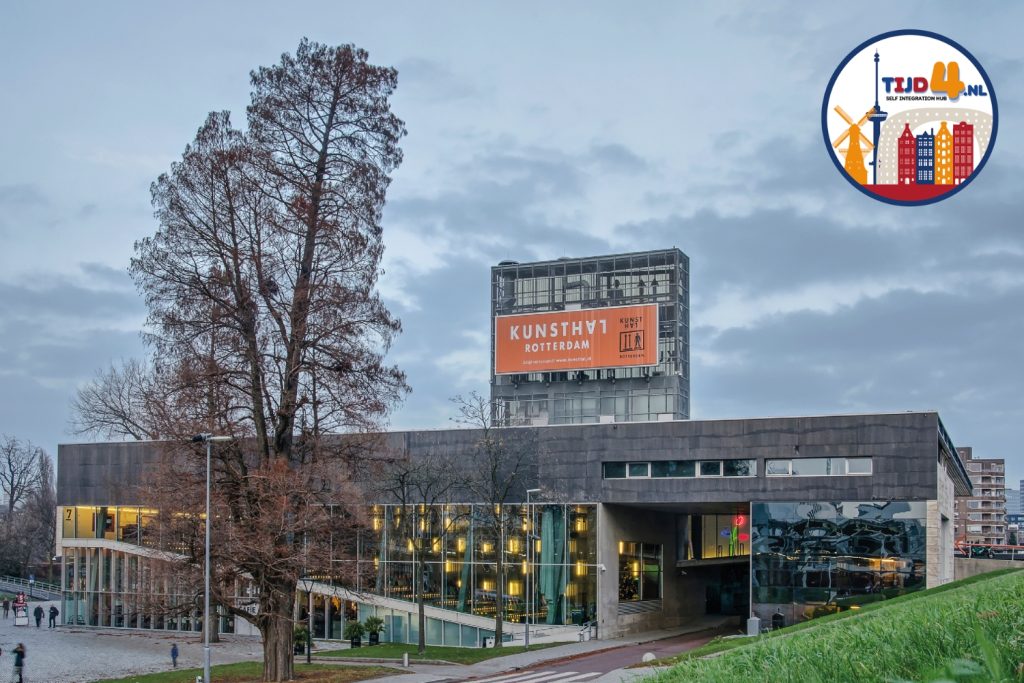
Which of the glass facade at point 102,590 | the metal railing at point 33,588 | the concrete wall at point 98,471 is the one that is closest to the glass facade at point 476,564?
the glass facade at point 102,590

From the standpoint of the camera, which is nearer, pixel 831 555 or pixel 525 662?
pixel 525 662

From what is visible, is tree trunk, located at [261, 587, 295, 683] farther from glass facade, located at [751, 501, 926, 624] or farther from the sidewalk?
glass facade, located at [751, 501, 926, 624]

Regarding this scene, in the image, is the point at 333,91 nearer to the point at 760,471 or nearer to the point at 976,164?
the point at 976,164

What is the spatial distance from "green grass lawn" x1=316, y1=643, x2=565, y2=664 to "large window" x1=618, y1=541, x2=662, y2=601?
8.97 meters

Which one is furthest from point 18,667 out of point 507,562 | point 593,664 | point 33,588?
point 33,588

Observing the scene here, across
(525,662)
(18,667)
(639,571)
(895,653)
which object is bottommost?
(525,662)

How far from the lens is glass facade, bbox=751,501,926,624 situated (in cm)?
5191

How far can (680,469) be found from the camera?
56781mm

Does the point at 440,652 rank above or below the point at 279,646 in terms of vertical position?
below

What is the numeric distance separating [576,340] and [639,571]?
15.8 m

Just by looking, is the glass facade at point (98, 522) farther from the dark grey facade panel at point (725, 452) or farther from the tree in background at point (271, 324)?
the tree in background at point (271, 324)

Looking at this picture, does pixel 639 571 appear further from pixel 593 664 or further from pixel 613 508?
pixel 593 664

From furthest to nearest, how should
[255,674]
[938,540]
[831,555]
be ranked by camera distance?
[831,555], [938,540], [255,674]

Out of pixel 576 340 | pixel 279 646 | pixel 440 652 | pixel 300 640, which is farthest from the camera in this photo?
pixel 576 340
